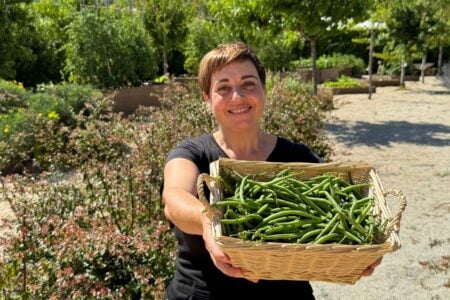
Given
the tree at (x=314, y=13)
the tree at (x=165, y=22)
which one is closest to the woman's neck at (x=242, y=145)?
the tree at (x=314, y=13)

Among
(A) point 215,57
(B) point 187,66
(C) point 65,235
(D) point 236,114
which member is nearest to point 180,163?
(D) point 236,114

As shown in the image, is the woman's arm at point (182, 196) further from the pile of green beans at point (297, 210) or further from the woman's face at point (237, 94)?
the woman's face at point (237, 94)

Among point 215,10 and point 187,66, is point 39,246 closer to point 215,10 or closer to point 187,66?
point 215,10

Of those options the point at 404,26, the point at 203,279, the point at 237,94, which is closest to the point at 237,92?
the point at 237,94

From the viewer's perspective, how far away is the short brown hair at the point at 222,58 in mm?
2061

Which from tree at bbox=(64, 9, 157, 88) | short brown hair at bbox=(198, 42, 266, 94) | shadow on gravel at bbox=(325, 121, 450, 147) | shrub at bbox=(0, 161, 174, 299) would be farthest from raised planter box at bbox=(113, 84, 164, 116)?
short brown hair at bbox=(198, 42, 266, 94)

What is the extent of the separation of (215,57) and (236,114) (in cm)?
23

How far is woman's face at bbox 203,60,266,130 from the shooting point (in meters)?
2.05

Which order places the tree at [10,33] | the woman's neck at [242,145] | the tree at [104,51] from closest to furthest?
the woman's neck at [242,145] → the tree at [10,33] → the tree at [104,51]

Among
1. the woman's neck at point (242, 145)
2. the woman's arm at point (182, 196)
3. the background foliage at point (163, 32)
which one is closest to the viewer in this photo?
the woman's arm at point (182, 196)

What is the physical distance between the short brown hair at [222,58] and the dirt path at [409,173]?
2.91m

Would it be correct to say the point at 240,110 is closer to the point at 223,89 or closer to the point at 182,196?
the point at 223,89

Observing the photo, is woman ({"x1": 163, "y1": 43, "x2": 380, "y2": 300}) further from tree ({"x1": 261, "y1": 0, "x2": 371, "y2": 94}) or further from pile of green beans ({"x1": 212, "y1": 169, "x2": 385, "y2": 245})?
tree ({"x1": 261, "y1": 0, "x2": 371, "y2": 94})

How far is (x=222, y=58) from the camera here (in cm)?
207
